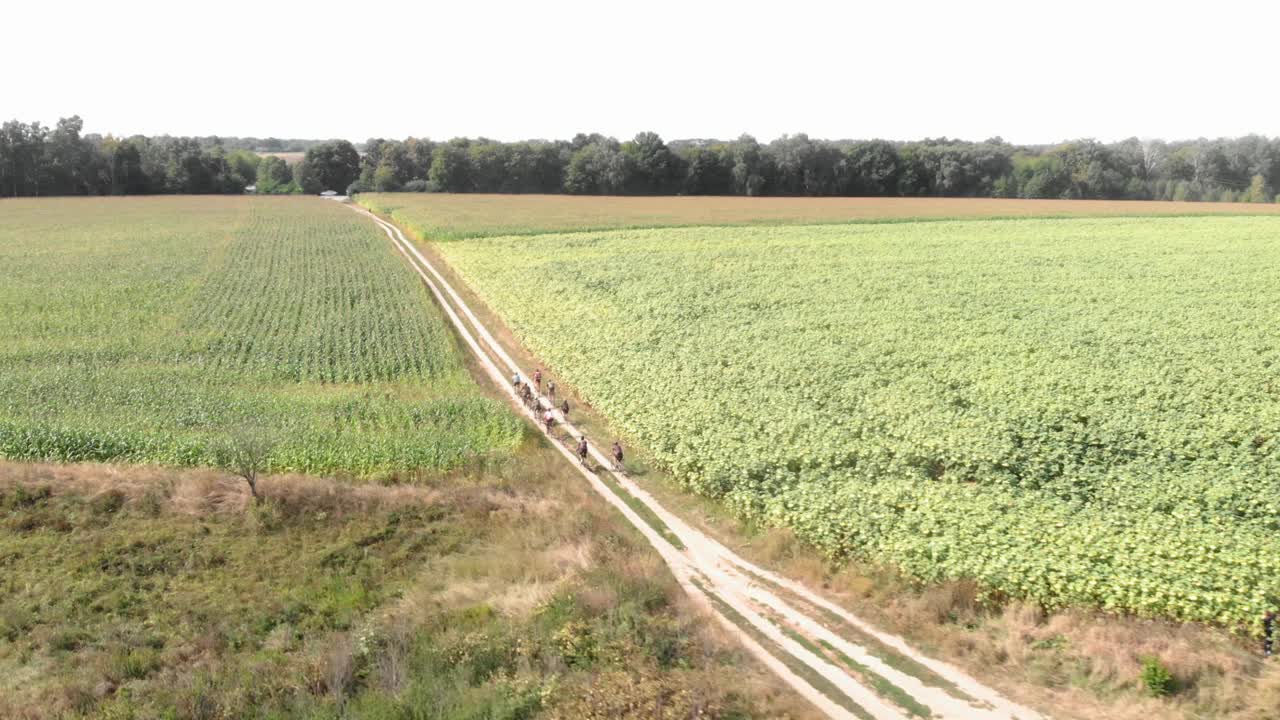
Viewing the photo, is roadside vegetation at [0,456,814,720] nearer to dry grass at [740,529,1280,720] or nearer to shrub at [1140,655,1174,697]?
dry grass at [740,529,1280,720]

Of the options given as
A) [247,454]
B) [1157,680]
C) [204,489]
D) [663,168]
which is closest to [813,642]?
[1157,680]

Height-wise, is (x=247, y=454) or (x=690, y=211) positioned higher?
(x=690, y=211)

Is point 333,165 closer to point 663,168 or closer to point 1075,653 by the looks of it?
point 663,168

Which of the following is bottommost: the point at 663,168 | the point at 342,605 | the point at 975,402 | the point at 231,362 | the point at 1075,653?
the point at 342,605

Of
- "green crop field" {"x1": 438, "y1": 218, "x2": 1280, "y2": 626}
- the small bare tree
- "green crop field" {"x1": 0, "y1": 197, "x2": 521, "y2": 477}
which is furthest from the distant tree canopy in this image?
the small bare tree

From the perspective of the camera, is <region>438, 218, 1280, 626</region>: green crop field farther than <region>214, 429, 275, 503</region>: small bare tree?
No

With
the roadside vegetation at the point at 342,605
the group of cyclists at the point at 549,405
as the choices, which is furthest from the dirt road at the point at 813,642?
the group of cyclists at the point at 549,405
